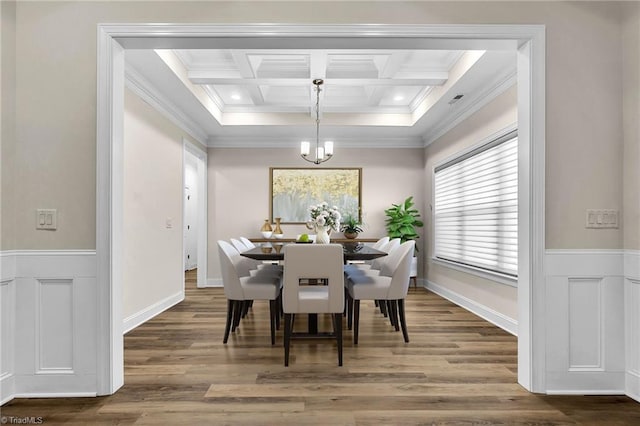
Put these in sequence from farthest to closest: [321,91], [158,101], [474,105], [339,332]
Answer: [321,91], [474,105], [158,101], [339,332]

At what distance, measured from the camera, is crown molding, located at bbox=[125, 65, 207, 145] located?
3.73 metres

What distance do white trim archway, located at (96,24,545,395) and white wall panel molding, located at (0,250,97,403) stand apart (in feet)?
0.26

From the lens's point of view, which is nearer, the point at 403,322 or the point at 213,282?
the point at 403,322

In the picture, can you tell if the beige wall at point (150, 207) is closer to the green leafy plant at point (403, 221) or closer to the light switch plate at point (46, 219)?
the light switch plate at point (46, 219)

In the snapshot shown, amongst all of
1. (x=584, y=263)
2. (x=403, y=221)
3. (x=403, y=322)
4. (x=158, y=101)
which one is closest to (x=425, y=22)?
(x=584, y=263)

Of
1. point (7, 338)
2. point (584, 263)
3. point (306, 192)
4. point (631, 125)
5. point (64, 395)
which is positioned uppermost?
point (631, 125)

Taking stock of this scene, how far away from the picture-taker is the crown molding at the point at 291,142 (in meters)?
6.36

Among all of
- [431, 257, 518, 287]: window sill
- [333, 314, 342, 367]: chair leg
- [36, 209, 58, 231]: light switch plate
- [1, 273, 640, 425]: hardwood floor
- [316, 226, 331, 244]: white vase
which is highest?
[36, 209, 58, 231]: light switch plate

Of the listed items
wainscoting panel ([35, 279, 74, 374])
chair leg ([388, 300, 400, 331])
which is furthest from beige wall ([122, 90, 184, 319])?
chair leg ([388, 300, 400, 331])

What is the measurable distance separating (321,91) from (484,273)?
2.85 m

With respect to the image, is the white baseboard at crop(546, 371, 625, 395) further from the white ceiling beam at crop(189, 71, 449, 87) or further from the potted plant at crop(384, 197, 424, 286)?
the potted plant at crop(384, 197, 424, 286)

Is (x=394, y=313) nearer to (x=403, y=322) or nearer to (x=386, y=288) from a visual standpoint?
(x=403, y=322)

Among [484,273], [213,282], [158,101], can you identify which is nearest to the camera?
[484,273]

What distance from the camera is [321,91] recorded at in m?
4.73
